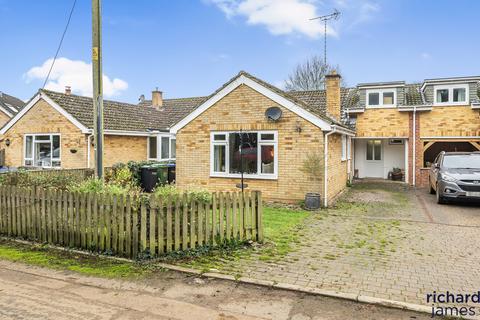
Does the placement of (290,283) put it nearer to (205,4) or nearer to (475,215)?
(475,215)

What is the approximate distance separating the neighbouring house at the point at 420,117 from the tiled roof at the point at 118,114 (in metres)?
9.96

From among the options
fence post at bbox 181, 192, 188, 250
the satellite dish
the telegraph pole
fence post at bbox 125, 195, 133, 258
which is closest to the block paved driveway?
fence post at bbox 181, 192, 188, 250

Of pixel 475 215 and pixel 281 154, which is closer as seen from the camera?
pixel 475 215

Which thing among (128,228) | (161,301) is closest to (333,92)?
(128,228)

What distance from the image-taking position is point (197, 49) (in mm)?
19109

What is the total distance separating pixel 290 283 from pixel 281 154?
7310mm

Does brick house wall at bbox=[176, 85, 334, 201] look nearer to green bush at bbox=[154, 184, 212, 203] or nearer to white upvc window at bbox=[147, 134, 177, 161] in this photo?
green bush at bbox=[154, 184, 212, 203]

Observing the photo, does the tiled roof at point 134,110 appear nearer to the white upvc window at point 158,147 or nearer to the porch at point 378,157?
the white upvc window at point 158,147

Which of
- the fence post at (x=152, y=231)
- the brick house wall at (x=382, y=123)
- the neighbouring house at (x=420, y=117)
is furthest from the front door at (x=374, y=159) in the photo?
the fence post at (x=152, y=231)

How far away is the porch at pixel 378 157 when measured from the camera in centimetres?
2096

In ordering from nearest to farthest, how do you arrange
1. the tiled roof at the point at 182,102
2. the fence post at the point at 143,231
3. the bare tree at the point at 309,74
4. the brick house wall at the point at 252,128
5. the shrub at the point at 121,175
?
the fence post at the point at 143,231 < the brick house wall at the point at 252,128 < the shrub at the point at 121,175 < the tiled roof at the point at 182,102 < the bare tree at the point at 309,74

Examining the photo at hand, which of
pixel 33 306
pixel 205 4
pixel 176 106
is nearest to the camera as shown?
pixel 33 306

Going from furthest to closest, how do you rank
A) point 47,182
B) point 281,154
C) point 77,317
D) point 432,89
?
point 432,89, point 281,154, point 47,182, point 77,317

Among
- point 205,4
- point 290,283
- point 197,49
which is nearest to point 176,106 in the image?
point 197,49
